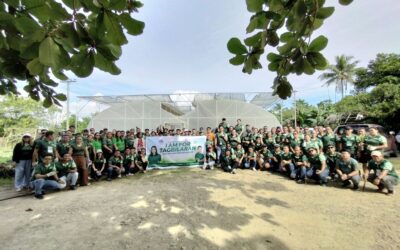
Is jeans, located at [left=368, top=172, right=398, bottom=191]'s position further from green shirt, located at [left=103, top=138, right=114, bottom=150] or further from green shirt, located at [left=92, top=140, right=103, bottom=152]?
green shirt, located at [left=92, top=140, right=103, bottom=152]

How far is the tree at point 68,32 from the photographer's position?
888 millimetres

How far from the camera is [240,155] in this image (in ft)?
27.1

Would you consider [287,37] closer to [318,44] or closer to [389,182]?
[318,44]

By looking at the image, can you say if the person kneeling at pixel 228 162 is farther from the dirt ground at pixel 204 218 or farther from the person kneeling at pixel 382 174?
the person kneeling at pixel 382 174

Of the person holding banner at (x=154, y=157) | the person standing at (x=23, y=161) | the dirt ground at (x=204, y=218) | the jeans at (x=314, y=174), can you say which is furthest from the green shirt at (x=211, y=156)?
the person standing at (x=23, y=161)

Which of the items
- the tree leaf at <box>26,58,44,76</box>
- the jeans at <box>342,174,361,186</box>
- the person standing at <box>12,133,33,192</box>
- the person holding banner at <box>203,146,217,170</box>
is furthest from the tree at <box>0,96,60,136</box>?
the tree leaf at <box>26,58,44,76</box>

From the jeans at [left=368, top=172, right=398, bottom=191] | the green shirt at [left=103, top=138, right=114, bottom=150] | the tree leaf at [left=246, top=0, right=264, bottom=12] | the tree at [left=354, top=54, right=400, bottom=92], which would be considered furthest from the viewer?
the tree at [left=354, top=54, right=400, bottom=92]

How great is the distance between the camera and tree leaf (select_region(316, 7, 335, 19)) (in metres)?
1.22

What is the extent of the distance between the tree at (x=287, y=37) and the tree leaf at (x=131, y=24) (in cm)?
47

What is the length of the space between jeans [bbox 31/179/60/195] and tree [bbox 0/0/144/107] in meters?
5.27

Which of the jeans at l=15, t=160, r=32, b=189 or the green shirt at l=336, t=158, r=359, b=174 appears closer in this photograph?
the green shirt at l=336, t=158, r=359, b=174

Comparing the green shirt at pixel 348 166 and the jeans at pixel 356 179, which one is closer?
the jeans at pixel 356 179

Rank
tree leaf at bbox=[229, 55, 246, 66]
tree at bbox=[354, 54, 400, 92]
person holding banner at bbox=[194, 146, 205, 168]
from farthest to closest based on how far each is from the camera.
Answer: tree at bbox=[354, 54, 400, 92], person holding banner at bbox=[194, 146, 205, 168], tree leaf at bbox=[229, 55, 246, 66]

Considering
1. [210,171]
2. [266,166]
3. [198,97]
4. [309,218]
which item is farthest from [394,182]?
[198,97]
